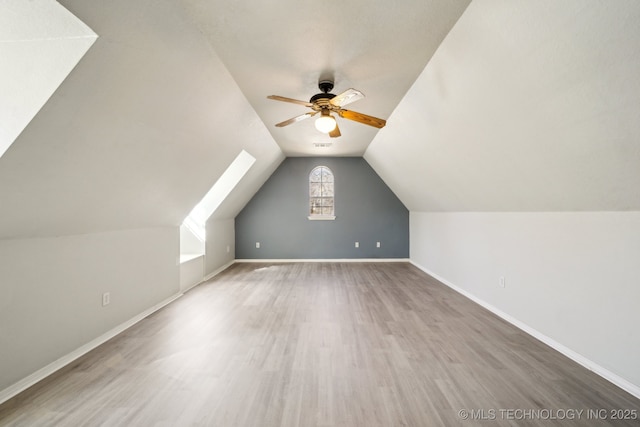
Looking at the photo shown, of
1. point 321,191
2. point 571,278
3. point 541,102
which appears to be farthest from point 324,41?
point 321,191

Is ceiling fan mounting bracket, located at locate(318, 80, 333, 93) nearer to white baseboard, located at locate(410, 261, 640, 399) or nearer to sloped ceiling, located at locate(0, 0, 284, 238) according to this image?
sloped ceiling, located at locate(0, 0, 284, 238)

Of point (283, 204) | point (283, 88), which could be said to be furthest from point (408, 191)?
point (283, 88)

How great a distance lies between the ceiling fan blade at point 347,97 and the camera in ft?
6.64

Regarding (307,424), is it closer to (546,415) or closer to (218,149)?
(546,415)

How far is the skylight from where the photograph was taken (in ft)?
4.01

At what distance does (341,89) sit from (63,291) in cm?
286

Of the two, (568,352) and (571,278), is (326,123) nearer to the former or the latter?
(571,278)

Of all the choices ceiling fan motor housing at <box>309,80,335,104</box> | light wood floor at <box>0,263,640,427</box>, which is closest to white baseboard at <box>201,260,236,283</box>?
light wood floor at <box>0,263,640,427</box>

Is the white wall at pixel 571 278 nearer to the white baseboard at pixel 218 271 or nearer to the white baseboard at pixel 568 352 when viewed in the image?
the white baseboard at pixel 568 352

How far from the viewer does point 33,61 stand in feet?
4.17

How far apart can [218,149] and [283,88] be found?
1084mm

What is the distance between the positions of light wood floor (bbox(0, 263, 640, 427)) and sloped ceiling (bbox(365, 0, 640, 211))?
127 cm

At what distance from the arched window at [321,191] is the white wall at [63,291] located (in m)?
3.60

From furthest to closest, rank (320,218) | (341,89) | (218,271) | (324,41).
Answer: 1. (320,218)
2. (218,271)
3. (341,89)
4. (324,41)
